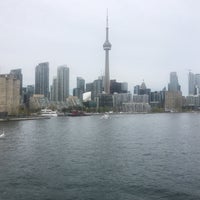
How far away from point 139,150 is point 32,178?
29197 millimetres

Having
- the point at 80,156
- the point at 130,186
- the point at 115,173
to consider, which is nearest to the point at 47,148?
the point at 80,156

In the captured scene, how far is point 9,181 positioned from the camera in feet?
149

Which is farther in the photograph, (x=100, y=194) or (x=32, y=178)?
(x=32, y=178)

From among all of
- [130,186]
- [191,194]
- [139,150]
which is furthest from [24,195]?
[139,150]

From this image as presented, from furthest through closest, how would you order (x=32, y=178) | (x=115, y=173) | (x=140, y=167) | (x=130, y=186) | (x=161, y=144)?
(x=161, y=144) → (x=140, y=167) → (x=115, y=173) → (x=32, y=178) → (x=130, y=186)

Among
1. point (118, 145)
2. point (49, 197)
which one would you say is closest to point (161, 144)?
point (118, 145)

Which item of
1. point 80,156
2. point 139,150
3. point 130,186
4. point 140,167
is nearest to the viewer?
point 130,186

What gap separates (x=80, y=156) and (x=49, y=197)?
25.2 metres

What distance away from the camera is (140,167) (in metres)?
53.9

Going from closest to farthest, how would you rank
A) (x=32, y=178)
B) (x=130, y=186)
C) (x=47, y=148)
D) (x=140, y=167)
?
(x=130, y=186)
(x=32, y=178)
(x=140, y=167)
(x=47, y=148)

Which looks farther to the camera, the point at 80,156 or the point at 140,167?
the point at 80,156

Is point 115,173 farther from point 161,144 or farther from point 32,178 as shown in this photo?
point 161,144

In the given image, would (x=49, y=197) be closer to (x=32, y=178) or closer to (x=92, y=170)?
(x=32, y=178)

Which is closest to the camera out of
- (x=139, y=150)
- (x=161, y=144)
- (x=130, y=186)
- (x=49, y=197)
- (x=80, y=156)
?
(x=49, y=197)
